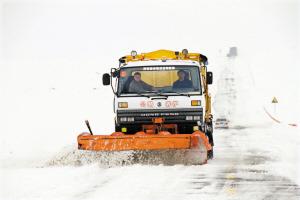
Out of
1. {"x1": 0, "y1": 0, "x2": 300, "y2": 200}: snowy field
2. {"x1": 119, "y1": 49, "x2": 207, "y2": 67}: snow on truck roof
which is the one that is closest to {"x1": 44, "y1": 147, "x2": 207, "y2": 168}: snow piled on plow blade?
{"x1": 0, "y1": 0, "x2": 300, "y2": 200}: snowy field

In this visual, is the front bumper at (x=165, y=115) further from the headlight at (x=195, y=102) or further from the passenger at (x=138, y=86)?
the passenger at (x=138, y=86)

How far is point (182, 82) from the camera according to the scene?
13180 mm

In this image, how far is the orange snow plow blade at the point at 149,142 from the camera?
12078 mm

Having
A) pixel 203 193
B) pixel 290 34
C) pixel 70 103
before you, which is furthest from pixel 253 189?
pixel 290 34

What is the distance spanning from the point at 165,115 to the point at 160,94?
0.44m

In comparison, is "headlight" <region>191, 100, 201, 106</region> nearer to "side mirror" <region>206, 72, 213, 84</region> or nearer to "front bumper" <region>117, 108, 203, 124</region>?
"front bumper" <region>117, 108, 203, 124</region>

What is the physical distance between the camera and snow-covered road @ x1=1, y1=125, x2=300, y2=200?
29.2 feet

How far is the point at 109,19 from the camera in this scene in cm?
6397

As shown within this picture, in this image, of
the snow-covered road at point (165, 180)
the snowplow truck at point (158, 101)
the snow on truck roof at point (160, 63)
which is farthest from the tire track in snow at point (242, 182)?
the snow on truck roof at point (160, 63)

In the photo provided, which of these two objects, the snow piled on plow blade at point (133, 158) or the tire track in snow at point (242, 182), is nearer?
the tire track in snow at point (242, 182)

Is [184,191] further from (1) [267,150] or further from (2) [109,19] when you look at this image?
(2) [109,19]

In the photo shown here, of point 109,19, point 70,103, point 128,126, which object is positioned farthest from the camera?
point 109,19

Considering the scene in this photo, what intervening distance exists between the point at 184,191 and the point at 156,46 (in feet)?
166

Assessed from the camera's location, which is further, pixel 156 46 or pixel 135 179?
pixel 156 46
